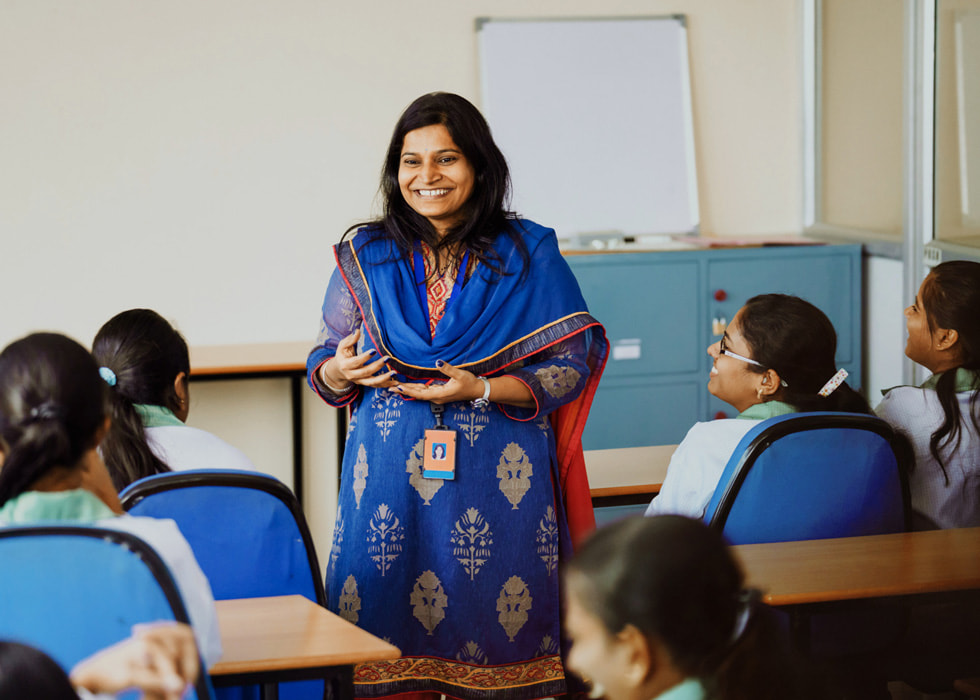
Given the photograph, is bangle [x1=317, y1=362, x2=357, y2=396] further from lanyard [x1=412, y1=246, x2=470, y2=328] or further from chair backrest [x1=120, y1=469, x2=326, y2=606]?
chair backrest [x1=120, y1=469, x2=326, y2=606]

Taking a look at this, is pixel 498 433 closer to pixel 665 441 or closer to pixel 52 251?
pixel 665 441

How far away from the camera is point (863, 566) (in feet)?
5.73

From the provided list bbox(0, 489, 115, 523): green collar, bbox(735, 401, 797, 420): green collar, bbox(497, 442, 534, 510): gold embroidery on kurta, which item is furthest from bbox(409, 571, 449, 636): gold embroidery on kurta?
bbox(0, 489, 115, 523): green collar

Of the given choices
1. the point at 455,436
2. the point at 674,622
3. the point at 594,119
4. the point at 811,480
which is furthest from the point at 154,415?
the point at 594,119

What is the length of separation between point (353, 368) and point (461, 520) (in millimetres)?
352

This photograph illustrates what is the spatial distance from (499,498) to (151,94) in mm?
3141

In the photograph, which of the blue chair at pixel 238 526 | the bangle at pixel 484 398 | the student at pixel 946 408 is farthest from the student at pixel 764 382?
the blue chair at pixel 238 526

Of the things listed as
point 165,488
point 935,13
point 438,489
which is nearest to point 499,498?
point 438,489

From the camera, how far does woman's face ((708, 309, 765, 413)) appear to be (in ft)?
7.16

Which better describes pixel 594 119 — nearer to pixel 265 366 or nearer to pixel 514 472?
pixel 265 366

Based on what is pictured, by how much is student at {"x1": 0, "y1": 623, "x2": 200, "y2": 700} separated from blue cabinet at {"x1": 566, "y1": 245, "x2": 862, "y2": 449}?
3.36 meters

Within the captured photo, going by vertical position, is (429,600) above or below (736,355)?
below

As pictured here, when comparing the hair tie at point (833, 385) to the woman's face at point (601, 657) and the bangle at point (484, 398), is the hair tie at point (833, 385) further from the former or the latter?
the woman's face at point (601, 657)

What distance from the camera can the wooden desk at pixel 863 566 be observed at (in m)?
1.63
